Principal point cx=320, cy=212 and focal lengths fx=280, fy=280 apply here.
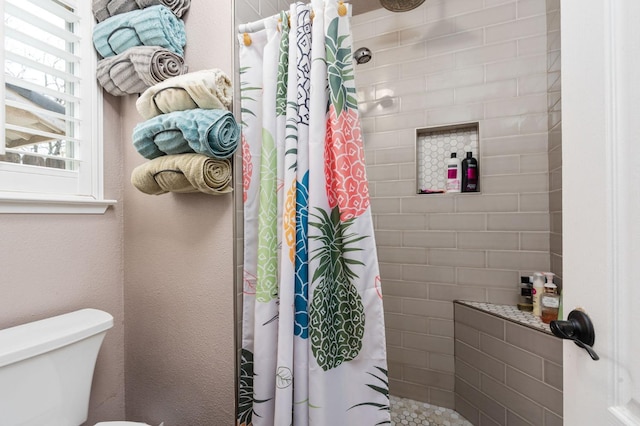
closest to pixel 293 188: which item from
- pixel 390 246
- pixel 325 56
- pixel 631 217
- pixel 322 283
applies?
pixel 322 283

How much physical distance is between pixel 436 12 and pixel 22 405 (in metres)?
2.40

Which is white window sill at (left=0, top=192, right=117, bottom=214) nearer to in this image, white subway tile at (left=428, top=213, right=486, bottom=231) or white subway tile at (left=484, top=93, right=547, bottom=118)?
white subway tile at (left=428, top=213, right=486, bottom=231)

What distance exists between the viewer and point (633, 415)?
1.35 feet

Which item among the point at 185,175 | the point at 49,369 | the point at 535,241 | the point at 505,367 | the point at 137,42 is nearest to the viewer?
the point at 49,369

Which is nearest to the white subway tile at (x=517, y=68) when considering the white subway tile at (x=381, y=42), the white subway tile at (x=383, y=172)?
the white subway tile at (x=381, y=42)

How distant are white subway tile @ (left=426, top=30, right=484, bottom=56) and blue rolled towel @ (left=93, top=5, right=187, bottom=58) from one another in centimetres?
133

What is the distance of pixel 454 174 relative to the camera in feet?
5.31

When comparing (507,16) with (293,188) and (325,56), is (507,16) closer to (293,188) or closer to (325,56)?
(325,56)

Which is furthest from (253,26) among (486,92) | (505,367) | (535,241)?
(505,367)

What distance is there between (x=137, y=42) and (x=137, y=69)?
13 cm

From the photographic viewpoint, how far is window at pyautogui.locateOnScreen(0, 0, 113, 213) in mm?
907

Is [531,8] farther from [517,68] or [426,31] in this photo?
[426,31]

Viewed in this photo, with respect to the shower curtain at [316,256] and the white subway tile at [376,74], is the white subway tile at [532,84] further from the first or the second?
the shower curtain at [316,256]

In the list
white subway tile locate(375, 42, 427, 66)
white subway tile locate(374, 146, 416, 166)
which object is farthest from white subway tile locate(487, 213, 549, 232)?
white subway tile locate(375, 42, 427, 66)
